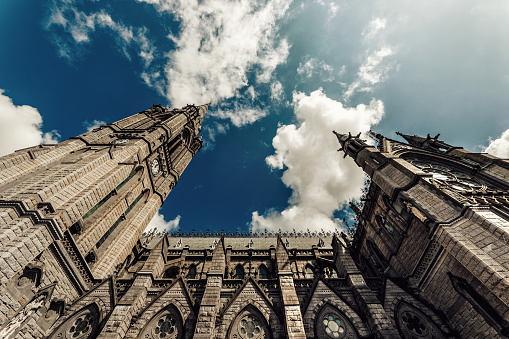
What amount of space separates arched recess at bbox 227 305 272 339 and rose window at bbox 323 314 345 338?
3.30 meters

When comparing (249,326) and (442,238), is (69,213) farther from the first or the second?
(442,238)

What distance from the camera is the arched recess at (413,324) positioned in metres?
11.0

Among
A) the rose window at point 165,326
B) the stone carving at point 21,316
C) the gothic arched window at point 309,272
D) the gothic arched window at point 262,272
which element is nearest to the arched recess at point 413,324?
the gothic arched window at point 309,272

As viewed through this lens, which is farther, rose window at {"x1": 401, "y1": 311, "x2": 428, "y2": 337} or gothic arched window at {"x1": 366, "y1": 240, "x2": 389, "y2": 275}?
gothic arched window at {"x1": 366, "y1": 240, "x2": 389, "y2": 275}

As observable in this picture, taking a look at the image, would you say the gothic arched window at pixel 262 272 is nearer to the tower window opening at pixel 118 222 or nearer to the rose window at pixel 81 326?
the rose window at pixel 81 326

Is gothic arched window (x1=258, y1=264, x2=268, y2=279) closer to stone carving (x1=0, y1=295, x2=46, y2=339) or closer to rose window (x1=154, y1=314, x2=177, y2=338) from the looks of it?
rose window (x1=154, y1=314, x2=177, y2=338)

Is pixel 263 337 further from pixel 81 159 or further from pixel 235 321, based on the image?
pixel 81 159

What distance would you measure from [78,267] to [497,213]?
22.6m

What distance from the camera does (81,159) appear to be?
14.4 meters

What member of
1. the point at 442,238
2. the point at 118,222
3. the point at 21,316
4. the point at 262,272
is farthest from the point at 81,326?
the point at 442,238

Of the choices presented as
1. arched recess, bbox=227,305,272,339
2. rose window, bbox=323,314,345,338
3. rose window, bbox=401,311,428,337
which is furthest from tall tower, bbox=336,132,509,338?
arched recess, bbox=227,305,272,339

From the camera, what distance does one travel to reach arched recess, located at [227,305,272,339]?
1092 cm

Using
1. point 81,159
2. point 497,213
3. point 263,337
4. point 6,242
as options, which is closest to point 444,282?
point 497,213

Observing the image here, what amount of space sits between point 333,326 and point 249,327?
4.71 metres
